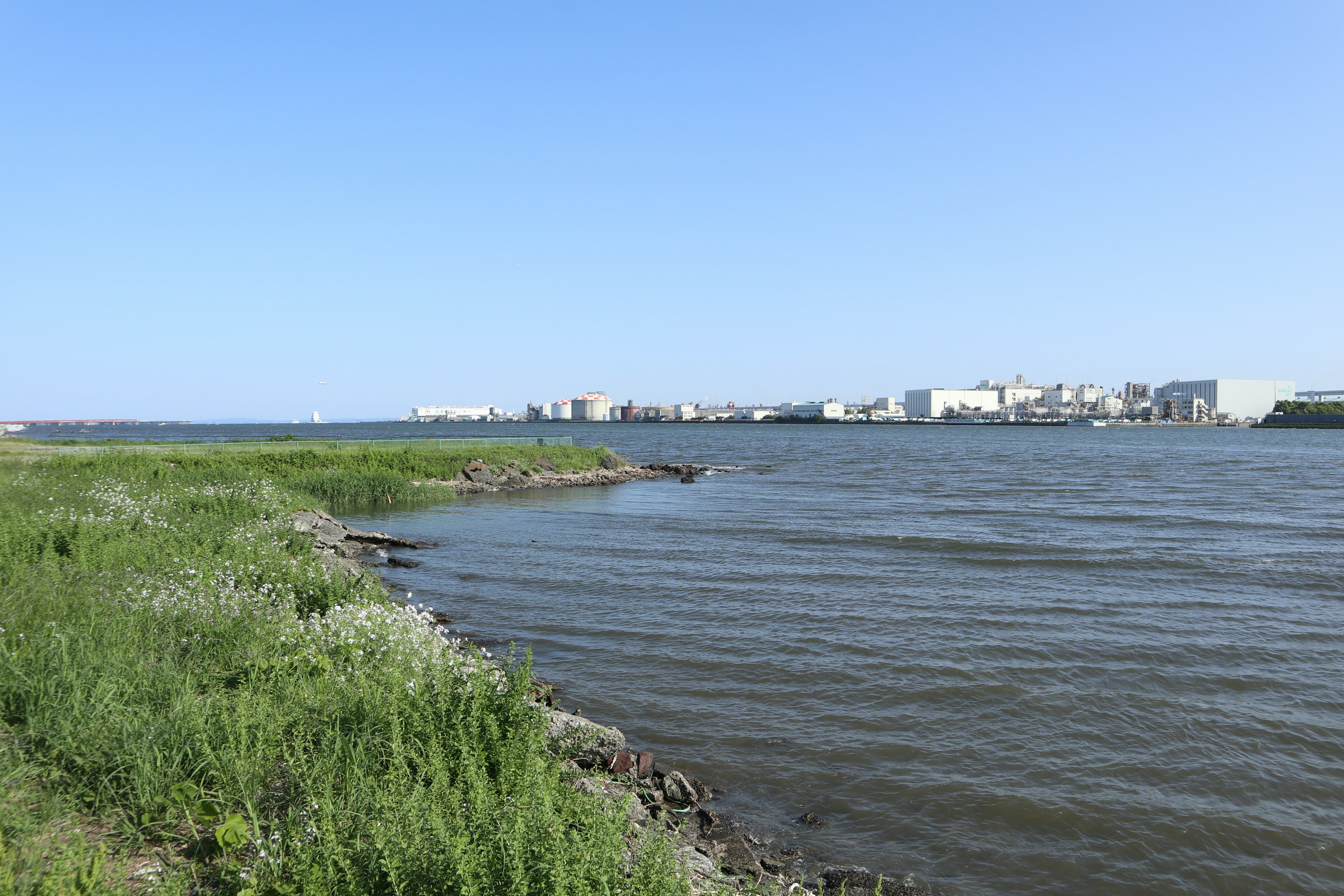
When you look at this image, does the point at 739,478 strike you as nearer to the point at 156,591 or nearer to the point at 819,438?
the point at 156,591

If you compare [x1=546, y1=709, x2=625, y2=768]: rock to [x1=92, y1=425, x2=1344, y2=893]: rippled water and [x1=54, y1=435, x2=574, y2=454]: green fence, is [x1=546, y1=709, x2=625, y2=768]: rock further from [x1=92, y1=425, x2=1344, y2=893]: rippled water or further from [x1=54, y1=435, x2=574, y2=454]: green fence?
[x1=54, y1=435, x2=574, y2=454]: green fence

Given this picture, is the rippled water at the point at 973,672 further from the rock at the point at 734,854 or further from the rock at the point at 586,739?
the rock at the point at 586,739

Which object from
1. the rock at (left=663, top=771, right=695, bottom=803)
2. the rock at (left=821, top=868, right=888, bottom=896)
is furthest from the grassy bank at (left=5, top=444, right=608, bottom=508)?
the rock at (left=821, top=868, right=888, bottom=896)

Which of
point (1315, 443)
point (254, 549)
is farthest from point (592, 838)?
point (1315, 443)

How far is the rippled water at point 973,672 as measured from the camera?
7.46 metres

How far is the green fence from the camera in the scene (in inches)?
1462

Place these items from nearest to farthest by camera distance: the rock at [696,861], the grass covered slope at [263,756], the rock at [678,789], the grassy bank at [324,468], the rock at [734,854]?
1. the grass covered slope at [263,756]
2. the rock at [696,861]
3. the rock at [734,854]
4. the rock at [678,789]
5. the grassy bank at [324,468]

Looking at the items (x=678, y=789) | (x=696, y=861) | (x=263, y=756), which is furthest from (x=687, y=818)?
(x=263, y=756)

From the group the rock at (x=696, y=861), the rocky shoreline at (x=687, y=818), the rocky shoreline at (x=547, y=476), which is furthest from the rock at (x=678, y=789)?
the rocky shoreline at (x=547, y=476)

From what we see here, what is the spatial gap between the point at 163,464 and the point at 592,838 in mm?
33123

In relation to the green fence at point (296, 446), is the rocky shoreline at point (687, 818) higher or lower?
lower

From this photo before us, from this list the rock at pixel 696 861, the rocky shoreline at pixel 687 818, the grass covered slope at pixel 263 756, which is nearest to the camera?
the grass covered slope at pixel 263 756

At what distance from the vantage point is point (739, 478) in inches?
2084

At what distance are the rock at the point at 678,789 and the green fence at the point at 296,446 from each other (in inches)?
1449
